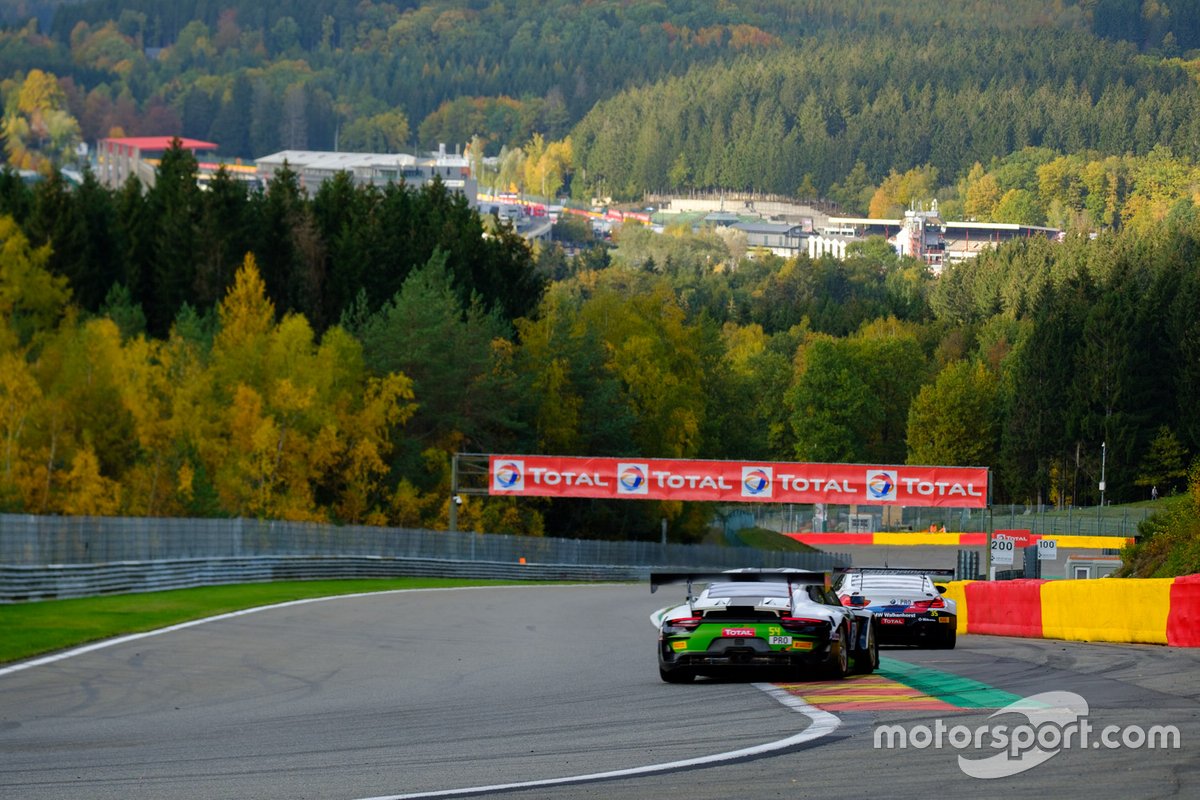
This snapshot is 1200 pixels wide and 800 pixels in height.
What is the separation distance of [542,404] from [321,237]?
18.0m

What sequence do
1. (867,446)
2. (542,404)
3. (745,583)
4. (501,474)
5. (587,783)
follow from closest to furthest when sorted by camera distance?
(587,783) → (745,583) → (501,474) → (542,404) → (867,446)

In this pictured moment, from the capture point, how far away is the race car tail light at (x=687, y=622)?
18.7m

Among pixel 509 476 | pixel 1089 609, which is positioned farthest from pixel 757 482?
pixel 1089 609

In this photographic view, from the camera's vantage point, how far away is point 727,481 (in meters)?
72.8

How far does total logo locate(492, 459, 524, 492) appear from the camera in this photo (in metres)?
73.1

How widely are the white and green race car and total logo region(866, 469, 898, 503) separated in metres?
52.6

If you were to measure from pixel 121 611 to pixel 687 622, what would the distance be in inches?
724

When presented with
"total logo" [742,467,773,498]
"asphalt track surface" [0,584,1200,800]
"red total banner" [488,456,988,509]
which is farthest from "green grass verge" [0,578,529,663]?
"total logo" [742,467,773,498]

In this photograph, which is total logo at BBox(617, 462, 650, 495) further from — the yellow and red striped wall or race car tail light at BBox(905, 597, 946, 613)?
race car tail light at BBox(905, 597, 946, 613)

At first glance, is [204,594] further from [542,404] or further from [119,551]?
[542,404]

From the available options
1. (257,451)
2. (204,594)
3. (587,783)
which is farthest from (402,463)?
(587,783)

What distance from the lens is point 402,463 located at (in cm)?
8506

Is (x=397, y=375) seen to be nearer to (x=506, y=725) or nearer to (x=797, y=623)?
(x=797, y=623)

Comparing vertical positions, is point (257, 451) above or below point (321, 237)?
below
